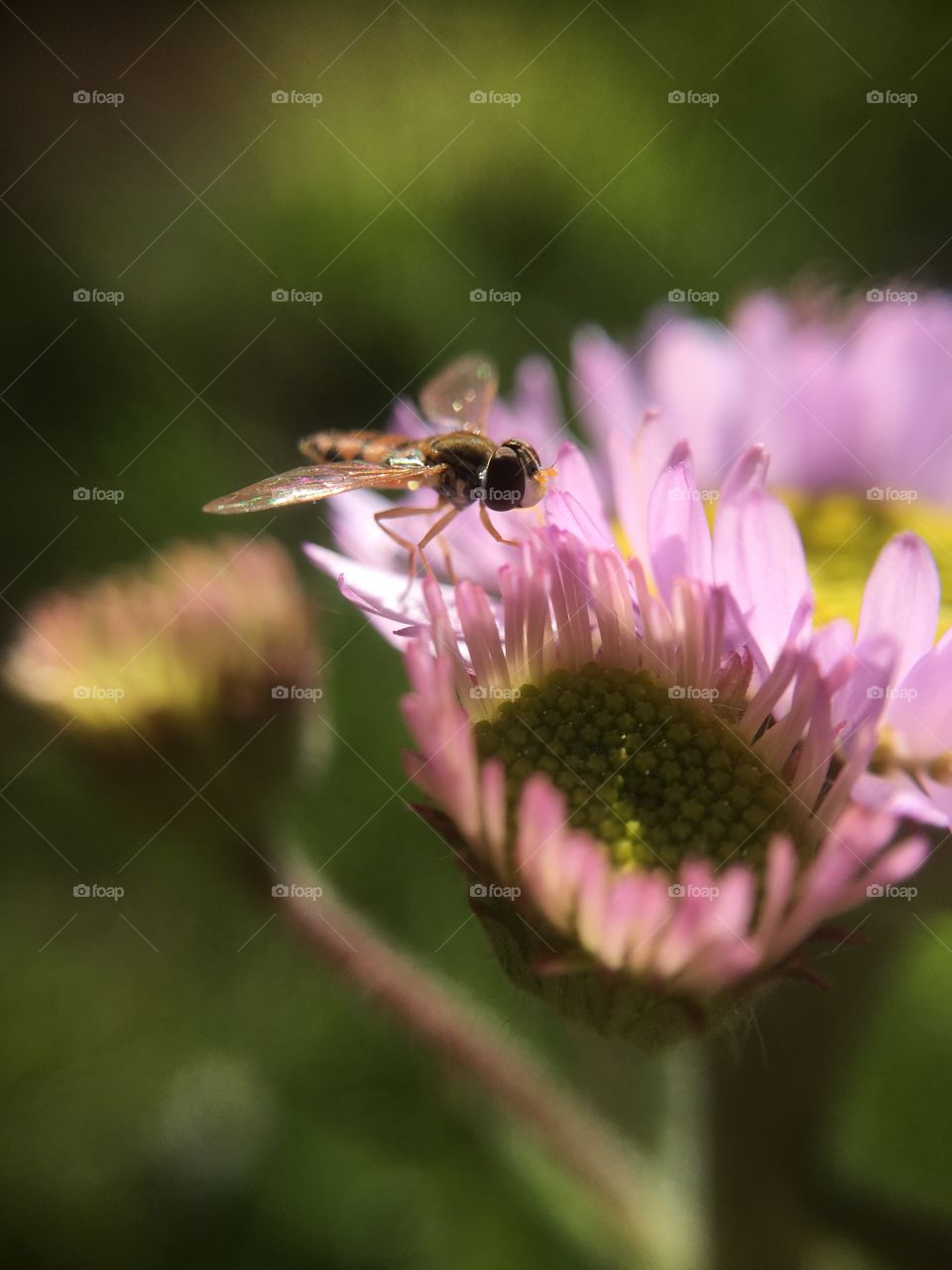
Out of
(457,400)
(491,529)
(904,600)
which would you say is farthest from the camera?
(457,400)

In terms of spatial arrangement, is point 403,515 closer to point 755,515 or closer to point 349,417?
point 755,515

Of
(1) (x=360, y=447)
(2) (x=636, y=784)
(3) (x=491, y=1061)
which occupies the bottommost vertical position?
(3) (x=491, y=1061)

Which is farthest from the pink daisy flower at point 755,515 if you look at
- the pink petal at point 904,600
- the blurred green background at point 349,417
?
the blurred green background at point 349,417

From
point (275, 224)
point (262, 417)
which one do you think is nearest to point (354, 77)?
point (275, 224)

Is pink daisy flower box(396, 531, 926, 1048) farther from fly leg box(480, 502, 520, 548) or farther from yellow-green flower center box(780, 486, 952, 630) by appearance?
yellow-green flower center box(780, 486, 952, 630)

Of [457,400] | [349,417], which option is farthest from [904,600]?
[349,417]

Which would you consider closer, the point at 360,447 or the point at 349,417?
the point at 360,447

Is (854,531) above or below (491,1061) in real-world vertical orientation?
above

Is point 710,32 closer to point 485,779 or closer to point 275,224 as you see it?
point 275,224
